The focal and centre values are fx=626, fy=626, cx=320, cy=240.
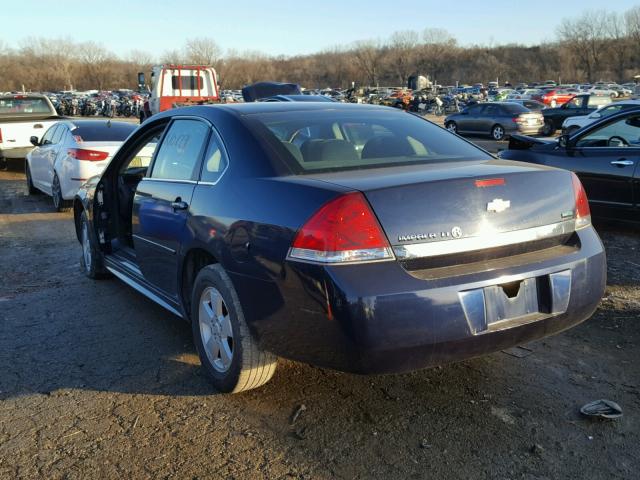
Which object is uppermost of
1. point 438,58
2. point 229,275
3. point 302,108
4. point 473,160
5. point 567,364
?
point 438,58

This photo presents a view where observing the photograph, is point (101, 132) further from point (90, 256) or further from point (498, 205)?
point (498, 205)

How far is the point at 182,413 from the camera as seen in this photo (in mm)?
3197

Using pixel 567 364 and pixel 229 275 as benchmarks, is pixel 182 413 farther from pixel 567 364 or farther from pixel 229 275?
pixel 567 364

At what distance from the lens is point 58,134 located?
34.4ft

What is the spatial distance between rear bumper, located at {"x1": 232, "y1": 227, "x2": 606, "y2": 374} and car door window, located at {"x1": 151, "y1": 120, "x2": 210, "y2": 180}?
1.26 metres

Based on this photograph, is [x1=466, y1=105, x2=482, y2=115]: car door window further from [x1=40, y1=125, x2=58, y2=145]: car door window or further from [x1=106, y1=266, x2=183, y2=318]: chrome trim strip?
[x1=106, y1=266, x2=183, y2=318]: chrome trim strip

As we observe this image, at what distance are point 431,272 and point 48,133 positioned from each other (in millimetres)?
10102

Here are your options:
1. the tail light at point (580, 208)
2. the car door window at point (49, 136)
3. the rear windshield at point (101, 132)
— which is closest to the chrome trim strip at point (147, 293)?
the tail light at point (580, 208)

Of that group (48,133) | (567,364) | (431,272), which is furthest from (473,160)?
(48,133)

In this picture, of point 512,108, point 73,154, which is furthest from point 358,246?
point 512,108

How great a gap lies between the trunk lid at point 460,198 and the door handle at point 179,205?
974 millimetres

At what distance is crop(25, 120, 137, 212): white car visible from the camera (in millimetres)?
9289

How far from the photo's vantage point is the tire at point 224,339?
314cm

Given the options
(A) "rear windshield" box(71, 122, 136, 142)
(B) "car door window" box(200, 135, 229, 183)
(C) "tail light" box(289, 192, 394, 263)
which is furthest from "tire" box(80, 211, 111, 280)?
(A) "rear windshield" box(71, 122, 136, 142)
